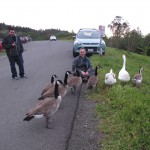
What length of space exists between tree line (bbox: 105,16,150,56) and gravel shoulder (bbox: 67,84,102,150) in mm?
41697

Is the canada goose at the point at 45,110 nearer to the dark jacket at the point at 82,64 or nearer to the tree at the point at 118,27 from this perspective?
the dark jacket at the point at 82,64

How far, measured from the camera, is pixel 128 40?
5050 centimetres

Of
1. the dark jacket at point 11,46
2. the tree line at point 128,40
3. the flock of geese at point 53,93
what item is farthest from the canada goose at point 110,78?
the tree line at point 128,40

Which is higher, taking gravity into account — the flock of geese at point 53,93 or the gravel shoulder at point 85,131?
the flock of geese at point 53,93

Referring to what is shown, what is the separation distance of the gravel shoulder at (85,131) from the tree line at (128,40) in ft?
137

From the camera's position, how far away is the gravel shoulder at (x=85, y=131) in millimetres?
5930

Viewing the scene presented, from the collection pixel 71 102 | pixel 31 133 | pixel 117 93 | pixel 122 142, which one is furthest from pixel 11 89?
pixel 122 142

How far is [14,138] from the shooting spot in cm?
633

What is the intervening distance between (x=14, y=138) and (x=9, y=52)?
743cm

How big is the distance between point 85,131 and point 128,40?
45290mm

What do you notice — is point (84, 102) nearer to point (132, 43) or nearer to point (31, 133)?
point (31, 133)

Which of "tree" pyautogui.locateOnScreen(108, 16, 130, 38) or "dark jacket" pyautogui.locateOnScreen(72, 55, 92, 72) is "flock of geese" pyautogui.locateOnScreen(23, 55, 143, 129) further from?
"tree" pyautogui.locateOnScreen(108, 16, 130, 38)

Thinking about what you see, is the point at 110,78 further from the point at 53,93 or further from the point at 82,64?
the point at 53,93

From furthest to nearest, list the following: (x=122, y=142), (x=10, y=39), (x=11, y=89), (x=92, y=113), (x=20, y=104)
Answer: (x=10, y=39)
(x=11, y=89)
(x=20, y=104)
(x=92, y=113)
(x=122, y=142)
